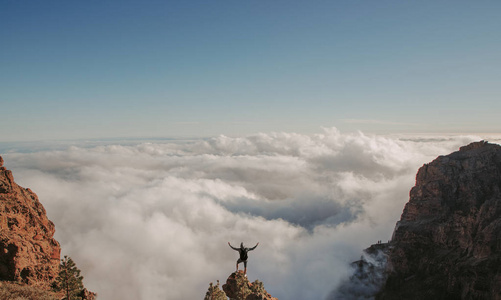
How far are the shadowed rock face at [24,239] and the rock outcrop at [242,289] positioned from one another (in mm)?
31014

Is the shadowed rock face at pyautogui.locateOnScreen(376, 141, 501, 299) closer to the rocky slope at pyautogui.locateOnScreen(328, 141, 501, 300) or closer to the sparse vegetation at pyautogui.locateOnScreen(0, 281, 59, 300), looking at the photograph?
the rocky slope at pyautogui.locateOnScreen(328, 141, 501, 300)

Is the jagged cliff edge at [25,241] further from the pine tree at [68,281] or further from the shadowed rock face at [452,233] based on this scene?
the shadowed rock face at [452,233]

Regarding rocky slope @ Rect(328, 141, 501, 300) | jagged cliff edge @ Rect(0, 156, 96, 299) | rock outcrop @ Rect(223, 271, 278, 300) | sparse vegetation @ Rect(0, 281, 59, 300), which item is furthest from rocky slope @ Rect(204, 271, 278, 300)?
rocky slope @ Rect(328, 141, 501, 300)

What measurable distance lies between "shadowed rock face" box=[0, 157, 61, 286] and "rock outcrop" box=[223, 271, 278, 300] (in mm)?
31014

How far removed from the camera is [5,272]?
38875 mm

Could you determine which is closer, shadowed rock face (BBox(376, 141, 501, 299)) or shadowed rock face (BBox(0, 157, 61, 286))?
shadowed rock face (BBox(0, 157, 61, 286))

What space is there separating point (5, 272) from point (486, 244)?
5715 inches

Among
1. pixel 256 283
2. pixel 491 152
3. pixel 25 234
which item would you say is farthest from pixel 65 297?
pixel 491 152

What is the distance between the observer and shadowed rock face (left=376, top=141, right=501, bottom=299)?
10019cm

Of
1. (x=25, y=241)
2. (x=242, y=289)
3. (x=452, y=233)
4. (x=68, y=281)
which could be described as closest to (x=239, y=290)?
(x=242, y=289)

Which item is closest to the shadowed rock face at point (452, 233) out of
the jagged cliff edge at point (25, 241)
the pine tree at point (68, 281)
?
the pine tree at point (68, 281)

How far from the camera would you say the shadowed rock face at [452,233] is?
329 feet

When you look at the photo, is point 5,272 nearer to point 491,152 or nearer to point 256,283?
point 256,283

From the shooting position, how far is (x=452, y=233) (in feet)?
396
